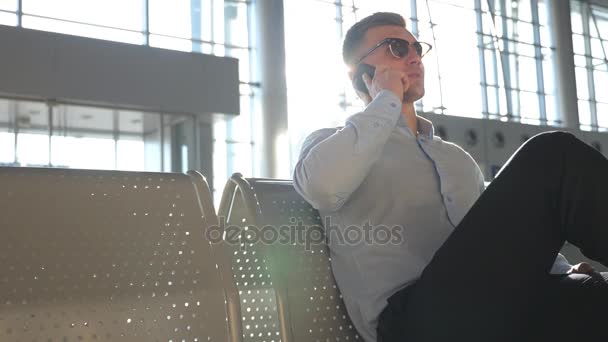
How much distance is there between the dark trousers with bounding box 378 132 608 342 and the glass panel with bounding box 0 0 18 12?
950cm

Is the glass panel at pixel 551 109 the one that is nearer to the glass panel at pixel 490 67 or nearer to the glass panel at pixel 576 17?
the glass panel at pixel 490 67

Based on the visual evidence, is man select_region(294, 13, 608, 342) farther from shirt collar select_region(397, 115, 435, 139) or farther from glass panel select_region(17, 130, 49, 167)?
glass panel select_region(17, 130, 49, 167)

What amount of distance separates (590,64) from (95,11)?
528 inches

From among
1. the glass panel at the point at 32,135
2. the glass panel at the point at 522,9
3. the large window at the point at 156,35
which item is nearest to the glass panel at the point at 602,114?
the glass panel at the point at 522,9

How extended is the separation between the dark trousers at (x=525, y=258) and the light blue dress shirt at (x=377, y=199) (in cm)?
25

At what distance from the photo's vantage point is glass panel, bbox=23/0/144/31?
9957 millimetres

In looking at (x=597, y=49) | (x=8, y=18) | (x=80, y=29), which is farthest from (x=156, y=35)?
(x=597, y=49)

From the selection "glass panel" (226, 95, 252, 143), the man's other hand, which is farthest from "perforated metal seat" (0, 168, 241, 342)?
"glass panel" (226, 95, 252, 143)

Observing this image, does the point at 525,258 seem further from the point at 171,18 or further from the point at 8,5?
the point at 171,18

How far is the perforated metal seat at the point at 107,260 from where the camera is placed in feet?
4.70

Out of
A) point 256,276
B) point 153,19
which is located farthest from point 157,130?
point 256,276

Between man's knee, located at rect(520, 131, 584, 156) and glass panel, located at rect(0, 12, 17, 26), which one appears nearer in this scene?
man's knee, located at rect(520, 131, 584, 156)

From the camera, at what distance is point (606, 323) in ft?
4.81

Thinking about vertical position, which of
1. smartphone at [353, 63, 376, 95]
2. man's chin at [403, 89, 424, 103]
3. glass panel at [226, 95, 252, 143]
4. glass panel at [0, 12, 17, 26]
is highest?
glass panel at [0, 12, 17, 26]
